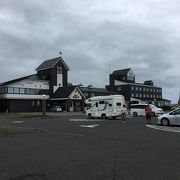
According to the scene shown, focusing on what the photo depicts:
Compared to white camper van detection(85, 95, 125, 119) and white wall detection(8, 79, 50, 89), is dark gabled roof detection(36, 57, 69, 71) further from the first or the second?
white camper van detection(85, 95, 125, 119)

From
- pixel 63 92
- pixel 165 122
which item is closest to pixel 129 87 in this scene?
pixel 63 92

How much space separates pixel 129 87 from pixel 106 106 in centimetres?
7663

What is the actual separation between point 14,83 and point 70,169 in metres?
67.9

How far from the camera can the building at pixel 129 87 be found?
117m

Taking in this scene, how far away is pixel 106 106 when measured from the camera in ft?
134

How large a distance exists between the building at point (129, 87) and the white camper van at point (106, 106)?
73.2 m

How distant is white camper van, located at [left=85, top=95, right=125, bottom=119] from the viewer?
40.0 metres

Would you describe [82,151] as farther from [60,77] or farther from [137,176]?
[60,77]

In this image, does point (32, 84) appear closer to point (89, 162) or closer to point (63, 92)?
point (63, 92)

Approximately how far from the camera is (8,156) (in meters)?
10.6

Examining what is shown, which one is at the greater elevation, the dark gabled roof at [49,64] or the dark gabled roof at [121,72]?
the dark gabled roof at [121,72]

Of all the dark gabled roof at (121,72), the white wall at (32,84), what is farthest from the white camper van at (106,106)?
the dark gabled roof at (121,72)

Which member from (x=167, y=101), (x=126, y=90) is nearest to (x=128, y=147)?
(x=126, y=90)

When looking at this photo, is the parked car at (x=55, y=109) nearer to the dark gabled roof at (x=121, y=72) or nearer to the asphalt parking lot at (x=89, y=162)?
the dark gabled roof at (x=121, y=72)
